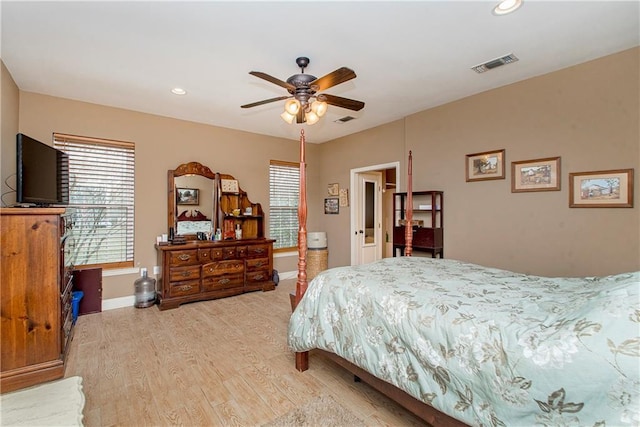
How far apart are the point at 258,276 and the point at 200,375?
2.40m

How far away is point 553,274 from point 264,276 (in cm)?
377

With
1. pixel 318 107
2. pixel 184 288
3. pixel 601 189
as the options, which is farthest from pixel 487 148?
pixel 184 288

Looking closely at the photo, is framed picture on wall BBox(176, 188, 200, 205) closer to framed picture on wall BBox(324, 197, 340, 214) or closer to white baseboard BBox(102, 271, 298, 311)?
white baseboard BBox(102, 271, 298, 311)

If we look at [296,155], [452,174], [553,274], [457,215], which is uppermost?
[296,155]

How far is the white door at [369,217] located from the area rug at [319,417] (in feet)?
12.0

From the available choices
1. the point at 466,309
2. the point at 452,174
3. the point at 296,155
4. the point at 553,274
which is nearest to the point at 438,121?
the point at 452,174

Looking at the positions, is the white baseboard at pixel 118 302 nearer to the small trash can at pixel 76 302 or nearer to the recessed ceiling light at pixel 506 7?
the small trash can at pixel 76 302

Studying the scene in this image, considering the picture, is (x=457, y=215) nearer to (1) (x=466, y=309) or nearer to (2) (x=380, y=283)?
(2) (x=380, y=283)

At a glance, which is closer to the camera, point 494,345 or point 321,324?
point 494,345

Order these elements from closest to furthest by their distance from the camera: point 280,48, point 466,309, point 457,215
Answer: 1. point 466,309
2. point 280,48
3. point 457,215

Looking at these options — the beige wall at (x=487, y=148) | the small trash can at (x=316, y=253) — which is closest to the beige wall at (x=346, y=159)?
the beige wall at (x=487, y=148)

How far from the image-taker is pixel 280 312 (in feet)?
12.6

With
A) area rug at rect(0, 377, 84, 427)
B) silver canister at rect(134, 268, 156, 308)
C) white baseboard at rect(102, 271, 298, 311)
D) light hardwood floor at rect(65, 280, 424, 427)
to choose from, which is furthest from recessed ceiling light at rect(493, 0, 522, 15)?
white baseboard at rect(102, 271, 298, 311)

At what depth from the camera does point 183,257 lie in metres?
4.11
